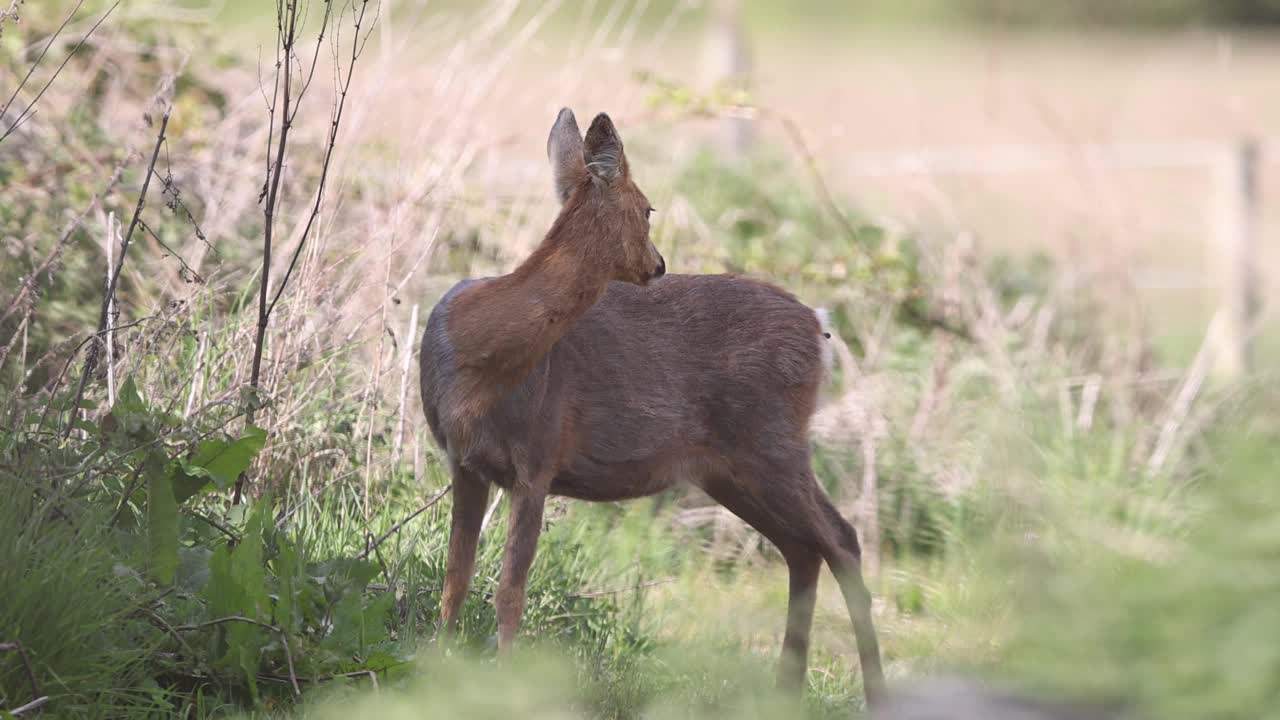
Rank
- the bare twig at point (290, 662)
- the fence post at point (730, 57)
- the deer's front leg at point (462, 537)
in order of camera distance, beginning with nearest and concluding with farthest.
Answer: the bare twig at point (290, 662) → the deer's front leg at point (462, 537) → the fence post at point (730, 57)

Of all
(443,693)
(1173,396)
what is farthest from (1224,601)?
(1173,396)

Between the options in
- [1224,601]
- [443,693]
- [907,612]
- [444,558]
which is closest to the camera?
[1224,601]

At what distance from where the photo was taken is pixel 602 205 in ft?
15.1

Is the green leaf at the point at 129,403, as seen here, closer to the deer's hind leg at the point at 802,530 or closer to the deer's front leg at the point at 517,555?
the deer's front leg at the point at 517,555

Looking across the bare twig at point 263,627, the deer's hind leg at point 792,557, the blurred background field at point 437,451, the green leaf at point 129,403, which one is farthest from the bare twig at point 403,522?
the deer's hind leg at point 792,557

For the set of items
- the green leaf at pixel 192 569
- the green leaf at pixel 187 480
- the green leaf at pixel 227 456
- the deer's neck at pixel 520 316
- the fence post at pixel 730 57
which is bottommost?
the green leaf at pixel 192 569

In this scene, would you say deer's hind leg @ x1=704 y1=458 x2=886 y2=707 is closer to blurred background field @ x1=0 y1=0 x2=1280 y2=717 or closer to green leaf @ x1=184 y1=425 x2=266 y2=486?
blurred background field @ x1=0 y1=0 x2=1280 y2=717

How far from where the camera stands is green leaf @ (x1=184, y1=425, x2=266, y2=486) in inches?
172

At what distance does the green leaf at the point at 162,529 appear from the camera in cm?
414

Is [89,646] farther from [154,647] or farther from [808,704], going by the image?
[808,704]

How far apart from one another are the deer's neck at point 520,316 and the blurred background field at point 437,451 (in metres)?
0.56

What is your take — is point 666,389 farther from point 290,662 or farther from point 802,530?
point 290,662

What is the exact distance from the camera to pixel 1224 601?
2.34 meters

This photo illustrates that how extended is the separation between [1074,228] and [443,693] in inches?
277
